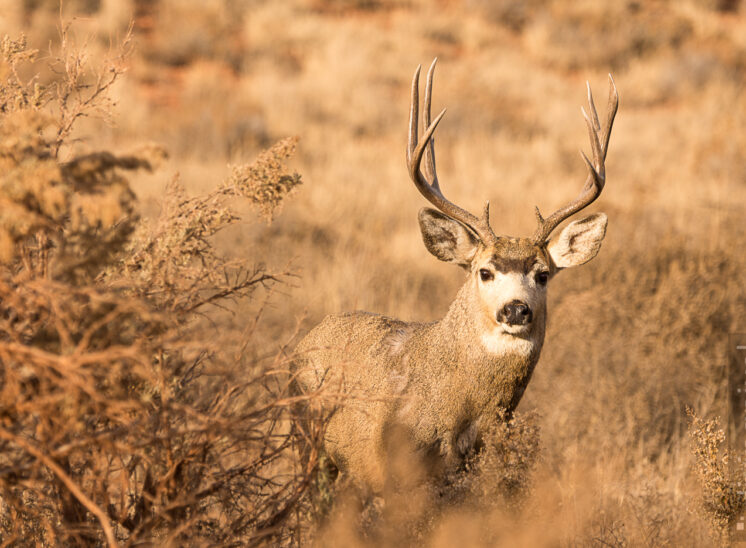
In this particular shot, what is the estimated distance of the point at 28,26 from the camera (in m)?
18.5

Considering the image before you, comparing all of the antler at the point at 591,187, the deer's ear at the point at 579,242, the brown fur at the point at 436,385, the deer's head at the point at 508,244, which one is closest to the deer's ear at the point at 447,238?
the deer's head at the point at 508,244

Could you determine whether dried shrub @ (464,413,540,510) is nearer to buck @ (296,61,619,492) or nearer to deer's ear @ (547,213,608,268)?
buck @ (296,61,619,492)

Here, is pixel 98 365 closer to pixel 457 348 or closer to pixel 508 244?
pixel 457 348

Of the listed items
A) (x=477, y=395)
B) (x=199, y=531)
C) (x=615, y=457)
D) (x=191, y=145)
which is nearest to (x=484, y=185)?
(x=191, y=145)

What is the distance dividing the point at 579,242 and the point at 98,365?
3.48m

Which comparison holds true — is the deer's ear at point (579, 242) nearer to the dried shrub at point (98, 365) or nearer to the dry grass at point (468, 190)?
the dry grass at point (468, 190)

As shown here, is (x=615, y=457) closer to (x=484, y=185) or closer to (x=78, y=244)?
(x=78, y=244)

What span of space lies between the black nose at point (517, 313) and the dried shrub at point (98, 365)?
1.41 meters

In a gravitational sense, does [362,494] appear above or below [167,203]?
below

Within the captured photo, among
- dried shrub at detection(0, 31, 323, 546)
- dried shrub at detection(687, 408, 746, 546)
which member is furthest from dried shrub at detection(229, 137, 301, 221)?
dried shrub at detection(687, 408, 746, 546)

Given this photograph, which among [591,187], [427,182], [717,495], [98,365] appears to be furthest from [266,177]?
[717,495]

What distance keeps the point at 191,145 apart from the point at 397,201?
4413 millimetres

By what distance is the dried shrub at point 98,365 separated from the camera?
2.89 m

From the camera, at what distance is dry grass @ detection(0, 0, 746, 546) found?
419 centimetres
